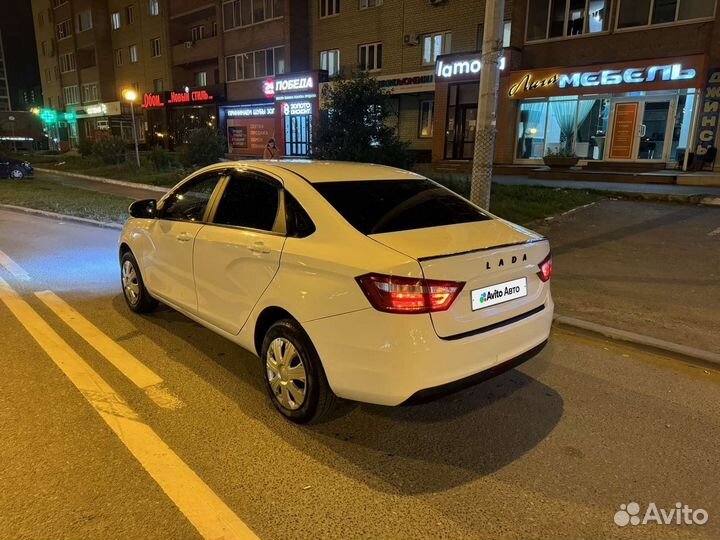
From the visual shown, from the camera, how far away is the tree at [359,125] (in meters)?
12.7

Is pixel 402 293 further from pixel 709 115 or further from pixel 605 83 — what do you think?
pixel 605 83

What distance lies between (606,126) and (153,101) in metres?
33.7

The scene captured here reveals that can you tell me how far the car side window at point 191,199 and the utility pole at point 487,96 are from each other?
3.66 m

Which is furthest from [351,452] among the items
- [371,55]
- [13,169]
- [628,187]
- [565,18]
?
[371,55]

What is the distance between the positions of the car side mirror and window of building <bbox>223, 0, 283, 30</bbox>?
2864 cm

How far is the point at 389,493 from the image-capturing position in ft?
9.52

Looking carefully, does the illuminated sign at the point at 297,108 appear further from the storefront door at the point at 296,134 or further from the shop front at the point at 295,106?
the storefront door at the point at 296,134

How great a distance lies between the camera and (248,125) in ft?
114

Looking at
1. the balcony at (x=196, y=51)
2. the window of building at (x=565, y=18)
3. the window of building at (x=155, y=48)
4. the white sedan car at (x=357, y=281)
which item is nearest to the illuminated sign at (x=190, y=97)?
the balcony at (x=196, y=51)

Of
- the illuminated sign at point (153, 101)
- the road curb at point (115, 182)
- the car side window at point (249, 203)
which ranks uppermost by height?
the illuminated sign at point (153, 101)

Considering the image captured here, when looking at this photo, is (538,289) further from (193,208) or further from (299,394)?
(193,208)

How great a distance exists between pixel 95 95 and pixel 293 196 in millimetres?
54396

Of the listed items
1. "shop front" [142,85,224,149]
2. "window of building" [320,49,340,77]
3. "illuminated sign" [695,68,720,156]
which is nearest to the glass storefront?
"illuminated sign" [695,68,720,156]

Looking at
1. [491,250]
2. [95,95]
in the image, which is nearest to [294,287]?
[491,250]
